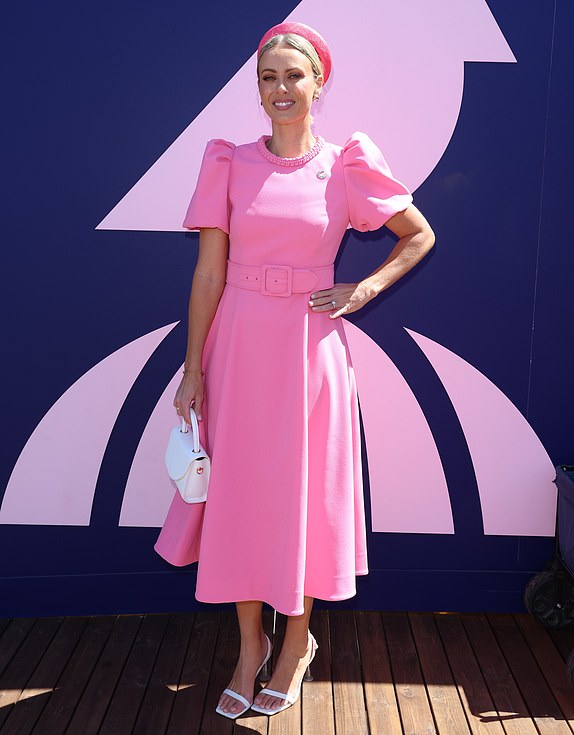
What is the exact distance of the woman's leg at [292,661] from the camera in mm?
2383

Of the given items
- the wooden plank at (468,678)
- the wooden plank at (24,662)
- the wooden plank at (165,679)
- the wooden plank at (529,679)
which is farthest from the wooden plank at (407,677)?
the wooden plank at (24,662)

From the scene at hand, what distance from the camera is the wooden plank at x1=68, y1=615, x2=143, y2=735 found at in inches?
89.9

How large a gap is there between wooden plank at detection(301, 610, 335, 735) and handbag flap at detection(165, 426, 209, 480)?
0.77 meters

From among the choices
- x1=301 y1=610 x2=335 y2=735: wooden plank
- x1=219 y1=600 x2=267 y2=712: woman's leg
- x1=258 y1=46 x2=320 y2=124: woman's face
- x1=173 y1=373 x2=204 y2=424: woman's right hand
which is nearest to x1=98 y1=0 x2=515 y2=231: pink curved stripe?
x1=258 y1=46 x2=320 y2=124: woman's face

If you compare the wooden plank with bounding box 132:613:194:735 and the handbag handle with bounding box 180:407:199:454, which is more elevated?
the handbag handle with bounding box 180:407:199:454

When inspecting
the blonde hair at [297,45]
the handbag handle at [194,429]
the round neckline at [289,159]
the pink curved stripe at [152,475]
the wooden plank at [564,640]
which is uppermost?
the blonde hair at [297,45]

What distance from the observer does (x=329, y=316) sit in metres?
2.22

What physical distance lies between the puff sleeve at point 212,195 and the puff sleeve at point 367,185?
0.31 metres

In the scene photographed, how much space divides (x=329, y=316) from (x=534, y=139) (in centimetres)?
102

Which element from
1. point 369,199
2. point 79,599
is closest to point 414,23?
point 369,199

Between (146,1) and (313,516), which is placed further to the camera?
(146,1)

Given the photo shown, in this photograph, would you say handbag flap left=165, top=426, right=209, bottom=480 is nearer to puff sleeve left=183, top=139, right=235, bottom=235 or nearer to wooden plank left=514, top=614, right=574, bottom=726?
puff sleeve left=183, top=139, right=235, bottom=235

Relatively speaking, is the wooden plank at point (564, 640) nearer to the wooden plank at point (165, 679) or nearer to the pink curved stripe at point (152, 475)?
the wooden plank at point (165, 679)

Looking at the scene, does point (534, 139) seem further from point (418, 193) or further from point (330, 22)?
point (330, 22)
